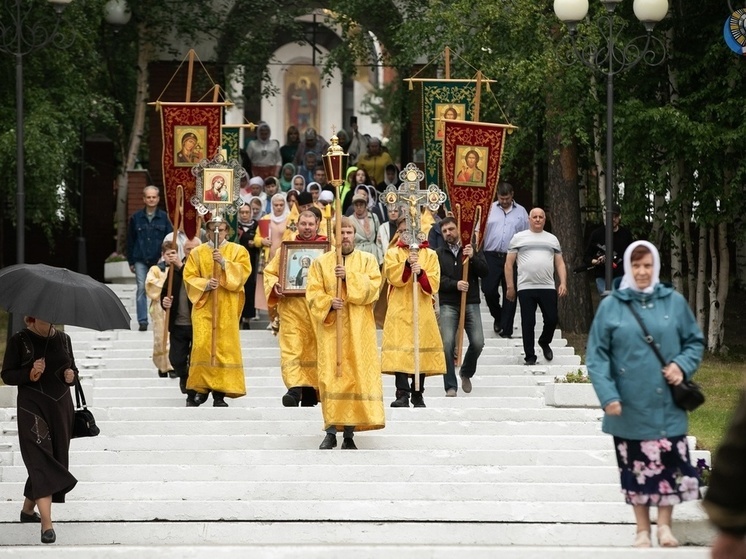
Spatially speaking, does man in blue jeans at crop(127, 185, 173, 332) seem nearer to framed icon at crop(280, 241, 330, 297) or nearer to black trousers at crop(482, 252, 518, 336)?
black trousers at crop(482, 252, 518, 336)

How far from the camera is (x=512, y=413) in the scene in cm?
1494

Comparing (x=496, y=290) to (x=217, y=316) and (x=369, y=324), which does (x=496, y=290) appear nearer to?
(x=217, y=316)

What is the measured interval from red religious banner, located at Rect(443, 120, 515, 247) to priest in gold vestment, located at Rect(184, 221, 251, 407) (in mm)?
2569

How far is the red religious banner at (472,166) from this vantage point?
17.1 m

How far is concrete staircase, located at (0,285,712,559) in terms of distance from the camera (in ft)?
36.4

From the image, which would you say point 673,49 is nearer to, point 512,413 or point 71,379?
point 512,413

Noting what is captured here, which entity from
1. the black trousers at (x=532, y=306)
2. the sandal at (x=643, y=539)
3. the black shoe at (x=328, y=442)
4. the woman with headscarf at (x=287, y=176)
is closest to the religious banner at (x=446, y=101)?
the black trousers at (x=532, y=306)

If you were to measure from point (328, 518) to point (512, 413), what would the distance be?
3.71 m

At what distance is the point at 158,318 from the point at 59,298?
693cm

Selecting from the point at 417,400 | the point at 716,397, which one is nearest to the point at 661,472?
the point at 417,400

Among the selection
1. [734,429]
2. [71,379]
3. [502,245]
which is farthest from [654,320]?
[502,245]

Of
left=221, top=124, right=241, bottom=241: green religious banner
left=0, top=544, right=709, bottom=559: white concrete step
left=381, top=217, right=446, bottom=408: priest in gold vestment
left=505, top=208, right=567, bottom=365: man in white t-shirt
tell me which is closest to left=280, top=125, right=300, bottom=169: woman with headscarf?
left=221, top=124, right=241, bottom=241: green religious banner

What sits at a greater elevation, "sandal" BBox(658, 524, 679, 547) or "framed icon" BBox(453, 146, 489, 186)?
"framed icon" BBox(453, 146, 489, 186)

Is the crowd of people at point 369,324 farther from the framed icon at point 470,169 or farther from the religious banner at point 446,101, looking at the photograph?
the religious banner at point 446,101
